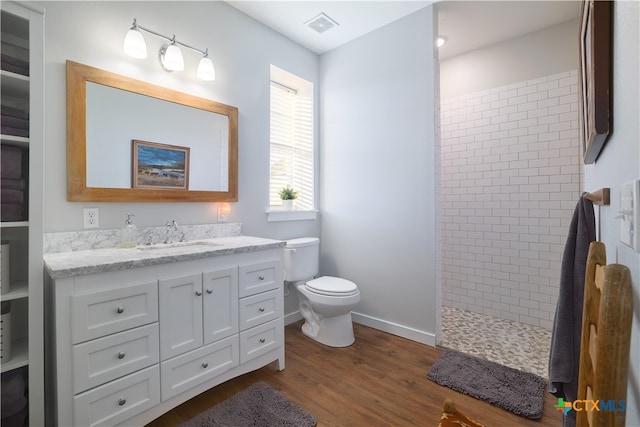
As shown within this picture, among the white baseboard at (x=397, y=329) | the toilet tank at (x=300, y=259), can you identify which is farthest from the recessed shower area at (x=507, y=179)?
the toilet tank at (x=300, y=259)

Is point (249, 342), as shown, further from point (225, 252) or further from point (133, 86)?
point (133, 86)

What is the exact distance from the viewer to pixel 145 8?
6.50 ft

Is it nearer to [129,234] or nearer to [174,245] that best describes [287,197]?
[174,245]

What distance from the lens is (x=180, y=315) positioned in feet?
5.20

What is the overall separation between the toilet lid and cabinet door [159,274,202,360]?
101 cm

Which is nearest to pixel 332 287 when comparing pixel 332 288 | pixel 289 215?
pixel 332 288

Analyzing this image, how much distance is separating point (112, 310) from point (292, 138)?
7.41 ft

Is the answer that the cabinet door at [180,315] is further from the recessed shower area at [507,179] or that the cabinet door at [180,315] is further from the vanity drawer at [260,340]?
the recessed shower area at [507,179]

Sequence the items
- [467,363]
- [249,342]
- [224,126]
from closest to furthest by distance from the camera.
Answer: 1. [249,342]
2. [467,363]
3. [224,126]

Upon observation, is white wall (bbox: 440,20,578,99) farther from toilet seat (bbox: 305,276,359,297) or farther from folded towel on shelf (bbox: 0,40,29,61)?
folded towel on shelf (bbox: 0,40,29,61)

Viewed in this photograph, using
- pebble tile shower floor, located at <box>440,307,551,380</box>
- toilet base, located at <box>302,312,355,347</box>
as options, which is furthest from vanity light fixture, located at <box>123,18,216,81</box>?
pebble tile shower floor, located at <box>440,307,551,380</box>

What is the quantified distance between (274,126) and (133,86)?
4.24ft

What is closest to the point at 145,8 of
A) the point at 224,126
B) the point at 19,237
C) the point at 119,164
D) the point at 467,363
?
the point at 224,126

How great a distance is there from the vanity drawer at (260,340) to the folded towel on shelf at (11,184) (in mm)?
1309
